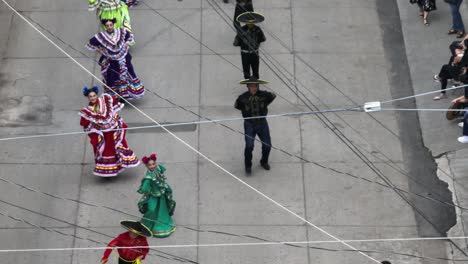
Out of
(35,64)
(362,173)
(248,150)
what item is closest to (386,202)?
(362,173)

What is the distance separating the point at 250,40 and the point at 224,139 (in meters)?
1.55

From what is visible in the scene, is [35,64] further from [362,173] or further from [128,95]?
[362,173]

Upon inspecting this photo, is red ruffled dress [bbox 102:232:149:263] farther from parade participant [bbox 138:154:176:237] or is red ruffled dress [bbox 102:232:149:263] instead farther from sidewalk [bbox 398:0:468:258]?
sidewalk [bbox 398:0:468:258]

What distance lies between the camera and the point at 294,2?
19859 millimetres

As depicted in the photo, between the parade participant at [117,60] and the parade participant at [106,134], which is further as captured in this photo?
the parade participant at [117,60]

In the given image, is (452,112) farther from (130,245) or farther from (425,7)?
(130,245)

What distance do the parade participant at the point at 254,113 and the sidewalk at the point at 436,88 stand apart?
2302mm

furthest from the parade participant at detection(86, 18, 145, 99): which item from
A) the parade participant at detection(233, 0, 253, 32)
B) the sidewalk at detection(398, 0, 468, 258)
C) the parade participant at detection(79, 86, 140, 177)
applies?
the sidewalk at detection(398, 0, 468, 258)

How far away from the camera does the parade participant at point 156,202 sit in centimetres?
1488

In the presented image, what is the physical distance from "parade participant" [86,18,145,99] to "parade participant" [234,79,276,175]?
2.24 m

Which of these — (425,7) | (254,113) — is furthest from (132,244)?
(425,7)

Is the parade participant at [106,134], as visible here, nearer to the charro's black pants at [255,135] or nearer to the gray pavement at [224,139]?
the gray pavement at [224,139]

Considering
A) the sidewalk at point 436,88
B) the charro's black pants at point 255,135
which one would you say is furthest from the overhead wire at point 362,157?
the charro's black pants at point 255,135

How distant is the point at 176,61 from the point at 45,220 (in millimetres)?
3929
